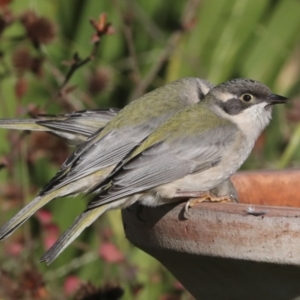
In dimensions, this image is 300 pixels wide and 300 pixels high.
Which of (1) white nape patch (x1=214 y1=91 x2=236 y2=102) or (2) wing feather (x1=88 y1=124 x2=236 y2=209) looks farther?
(1) white nape patch (x1=214 y1=91 x2=236 y2=102)

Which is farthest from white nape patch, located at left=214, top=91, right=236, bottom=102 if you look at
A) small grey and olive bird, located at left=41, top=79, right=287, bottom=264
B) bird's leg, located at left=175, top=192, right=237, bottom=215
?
bird's leg, located at left=175, top=192, right=237, bottom=215

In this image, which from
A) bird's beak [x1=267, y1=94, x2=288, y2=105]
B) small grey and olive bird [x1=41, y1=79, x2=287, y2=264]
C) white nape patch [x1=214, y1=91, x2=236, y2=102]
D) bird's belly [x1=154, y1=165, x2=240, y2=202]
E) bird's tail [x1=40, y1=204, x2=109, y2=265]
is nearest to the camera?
bird's tail [x1=40, y1=204, x2=109, y2=265]

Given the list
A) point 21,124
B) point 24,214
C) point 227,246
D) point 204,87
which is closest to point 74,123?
point 21,124

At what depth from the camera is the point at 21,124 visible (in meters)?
3.51

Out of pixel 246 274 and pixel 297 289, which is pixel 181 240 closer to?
pixel 246 274

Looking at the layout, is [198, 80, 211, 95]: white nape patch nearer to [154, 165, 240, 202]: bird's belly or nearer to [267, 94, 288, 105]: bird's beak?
[267, 94, 288, 105]: bird's beak

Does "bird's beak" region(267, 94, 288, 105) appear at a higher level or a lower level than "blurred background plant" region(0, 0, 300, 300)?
higher

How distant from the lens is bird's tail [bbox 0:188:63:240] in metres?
2.94

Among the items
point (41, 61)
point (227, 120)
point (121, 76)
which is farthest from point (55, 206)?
point (227, 120)

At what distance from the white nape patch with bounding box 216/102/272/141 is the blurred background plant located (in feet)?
2.73

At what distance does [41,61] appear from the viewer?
3617 mm

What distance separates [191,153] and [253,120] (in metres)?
0.34

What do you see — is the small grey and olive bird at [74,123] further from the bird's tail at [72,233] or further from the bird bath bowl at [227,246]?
the bird bath bowl at [227,246]

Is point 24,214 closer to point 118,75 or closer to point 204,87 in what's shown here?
point 204,87
